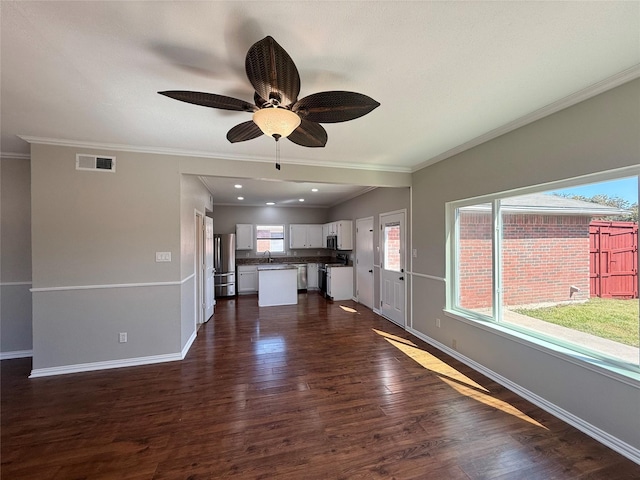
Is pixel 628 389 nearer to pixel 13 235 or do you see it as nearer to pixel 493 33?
pixel 493 33

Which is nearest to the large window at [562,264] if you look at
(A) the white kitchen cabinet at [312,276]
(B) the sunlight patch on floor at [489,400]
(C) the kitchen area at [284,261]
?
(B) the sunlight patch on floor at [489,400]

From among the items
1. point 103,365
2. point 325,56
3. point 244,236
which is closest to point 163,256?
point 103,365

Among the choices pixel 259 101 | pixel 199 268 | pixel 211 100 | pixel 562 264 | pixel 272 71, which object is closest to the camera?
pixel 272 71

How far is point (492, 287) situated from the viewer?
2.90 metres

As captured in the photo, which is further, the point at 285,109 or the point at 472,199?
the point at 472,199

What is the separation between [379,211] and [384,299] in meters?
1.77

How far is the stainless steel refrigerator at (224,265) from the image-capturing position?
6.52m

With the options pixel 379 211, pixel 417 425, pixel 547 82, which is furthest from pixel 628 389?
pixel 379 211

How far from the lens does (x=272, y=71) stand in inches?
52.3

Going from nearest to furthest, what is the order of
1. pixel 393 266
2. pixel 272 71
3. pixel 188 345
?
pixel 272 71 < pixel 188 345 < pixel 393 266

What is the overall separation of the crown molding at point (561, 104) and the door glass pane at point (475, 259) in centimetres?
74

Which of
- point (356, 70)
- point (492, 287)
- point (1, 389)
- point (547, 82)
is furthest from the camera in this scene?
point (492, 287)

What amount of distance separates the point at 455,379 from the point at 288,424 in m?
1.86

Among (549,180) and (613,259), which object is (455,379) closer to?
(613,259)
